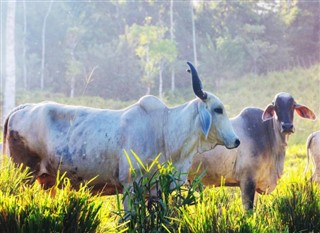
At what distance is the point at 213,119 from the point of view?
4.68 m

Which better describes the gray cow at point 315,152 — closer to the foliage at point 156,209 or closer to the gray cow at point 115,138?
the gray cow at point 115,138

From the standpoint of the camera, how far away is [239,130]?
238 inches

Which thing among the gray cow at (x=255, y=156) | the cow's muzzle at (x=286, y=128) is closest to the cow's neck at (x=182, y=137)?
the gray cow at (x=255, y=156)

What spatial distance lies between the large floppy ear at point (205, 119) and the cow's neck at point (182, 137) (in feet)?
0.23

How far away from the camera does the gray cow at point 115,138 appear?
4.59 metres

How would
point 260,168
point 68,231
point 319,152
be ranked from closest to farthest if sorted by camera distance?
point 68,231, point 260,168, point 319,152

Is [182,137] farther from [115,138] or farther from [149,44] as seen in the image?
[149,44]

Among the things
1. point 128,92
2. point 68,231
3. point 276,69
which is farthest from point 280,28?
point 68,231

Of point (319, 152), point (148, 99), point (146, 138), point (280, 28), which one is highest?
point (280, 28)

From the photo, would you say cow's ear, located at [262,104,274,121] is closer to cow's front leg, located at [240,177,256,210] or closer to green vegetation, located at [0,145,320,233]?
cow's front leg, located at [240,177,256,210]

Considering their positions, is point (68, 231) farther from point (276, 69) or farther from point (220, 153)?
point (276, 69)

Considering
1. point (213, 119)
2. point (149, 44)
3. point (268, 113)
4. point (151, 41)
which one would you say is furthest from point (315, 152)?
point (149, 44)

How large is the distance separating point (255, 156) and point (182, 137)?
5.03 feet

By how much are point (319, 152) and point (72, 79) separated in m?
24.5
